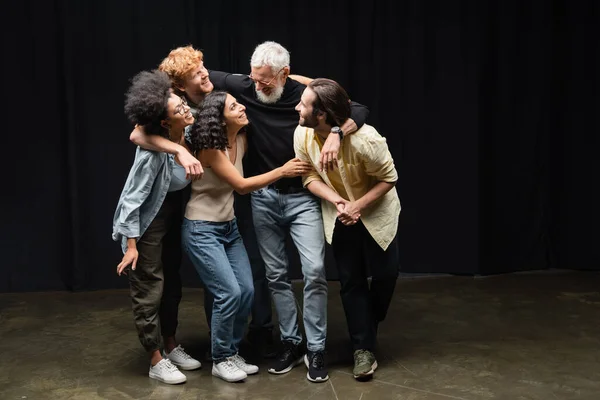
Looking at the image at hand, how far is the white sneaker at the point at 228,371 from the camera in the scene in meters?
3.89

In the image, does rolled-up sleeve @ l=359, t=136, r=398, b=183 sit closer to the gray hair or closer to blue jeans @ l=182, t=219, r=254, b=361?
the gray hair

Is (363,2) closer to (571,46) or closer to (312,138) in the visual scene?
(571,46)

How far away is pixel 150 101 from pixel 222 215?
629 millimetres

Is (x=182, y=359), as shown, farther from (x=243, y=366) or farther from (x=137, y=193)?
(x=137, y=193)

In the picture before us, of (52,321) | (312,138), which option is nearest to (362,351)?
(312,138)

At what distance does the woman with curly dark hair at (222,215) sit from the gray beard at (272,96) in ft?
0.46

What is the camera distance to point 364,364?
393 centimetres

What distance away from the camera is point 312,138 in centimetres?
378

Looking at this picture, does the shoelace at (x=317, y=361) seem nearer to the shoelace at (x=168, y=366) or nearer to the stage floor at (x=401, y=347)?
the stage floor at (x=401, y=347)

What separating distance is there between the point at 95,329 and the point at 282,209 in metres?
1.56

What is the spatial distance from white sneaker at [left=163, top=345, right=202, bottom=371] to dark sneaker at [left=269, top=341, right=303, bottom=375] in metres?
0.38

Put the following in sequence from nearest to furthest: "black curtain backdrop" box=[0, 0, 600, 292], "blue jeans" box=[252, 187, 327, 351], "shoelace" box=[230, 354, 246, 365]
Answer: "blue jeans" box=[252, 187, 327, 351] < "shoelace" box=[230, 354, 246, 365] < "black curtain backdrop" box=[0, 0, 600, 292]

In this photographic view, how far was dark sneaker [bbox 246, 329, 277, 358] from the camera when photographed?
14.2 feet

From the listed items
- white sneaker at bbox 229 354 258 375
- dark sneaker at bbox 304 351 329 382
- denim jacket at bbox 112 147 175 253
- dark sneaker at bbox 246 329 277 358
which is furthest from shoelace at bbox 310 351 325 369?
denim jacket at bbox 112 147 175 253
